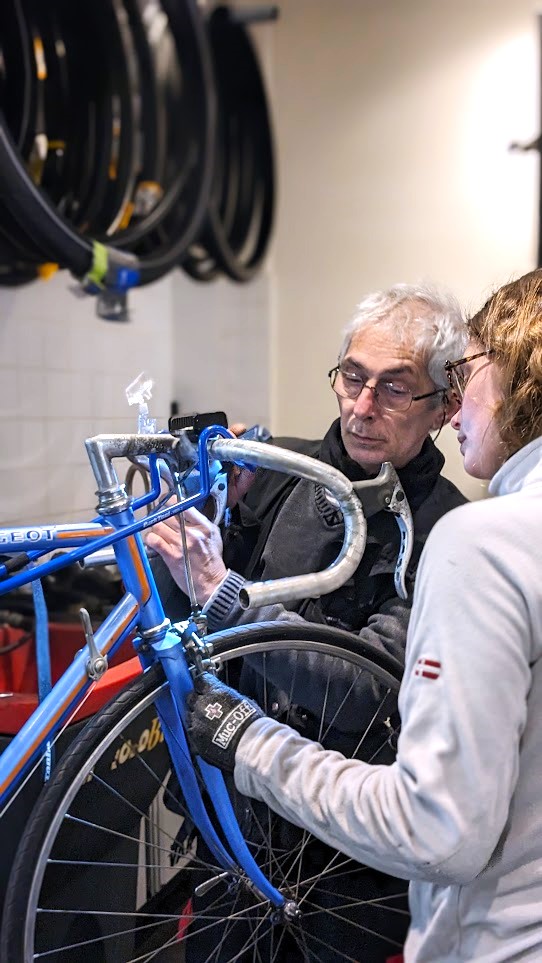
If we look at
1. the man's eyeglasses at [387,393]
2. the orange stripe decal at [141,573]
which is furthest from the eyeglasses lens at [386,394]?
the orange stripe decal at [141,573]

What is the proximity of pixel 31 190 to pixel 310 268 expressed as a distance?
55 cm

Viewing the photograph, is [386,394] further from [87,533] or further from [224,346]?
[224,346]

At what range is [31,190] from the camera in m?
1.25

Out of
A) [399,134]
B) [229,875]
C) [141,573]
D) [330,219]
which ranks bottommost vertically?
[229,875]

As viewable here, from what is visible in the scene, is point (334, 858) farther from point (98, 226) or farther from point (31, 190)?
point (98, 226)

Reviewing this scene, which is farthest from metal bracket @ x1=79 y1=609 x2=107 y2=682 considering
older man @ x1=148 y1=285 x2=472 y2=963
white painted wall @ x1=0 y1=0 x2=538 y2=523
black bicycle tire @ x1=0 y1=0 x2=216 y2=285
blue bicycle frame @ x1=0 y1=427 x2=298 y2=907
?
black bicycle tire @ x1=0 y1=0 x2=216 y2=285

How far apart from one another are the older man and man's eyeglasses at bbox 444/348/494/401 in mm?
90

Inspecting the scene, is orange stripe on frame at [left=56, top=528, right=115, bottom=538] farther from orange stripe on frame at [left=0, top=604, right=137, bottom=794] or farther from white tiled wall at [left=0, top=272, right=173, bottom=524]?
white tiled wall at [left=0, top=272, right=173, bottom=524]

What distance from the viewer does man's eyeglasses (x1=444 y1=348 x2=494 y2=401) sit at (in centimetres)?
69

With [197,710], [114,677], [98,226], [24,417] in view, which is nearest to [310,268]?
[98,226]

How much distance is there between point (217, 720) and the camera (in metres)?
0.70

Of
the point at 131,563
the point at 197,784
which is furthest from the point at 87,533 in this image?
the point at 197,784

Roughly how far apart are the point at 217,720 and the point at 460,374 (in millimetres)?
405

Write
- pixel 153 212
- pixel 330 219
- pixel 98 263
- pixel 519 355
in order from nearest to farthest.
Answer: pixel 519 355 → pixel 98 263 → pixel 330 219 → pixel 153 212
